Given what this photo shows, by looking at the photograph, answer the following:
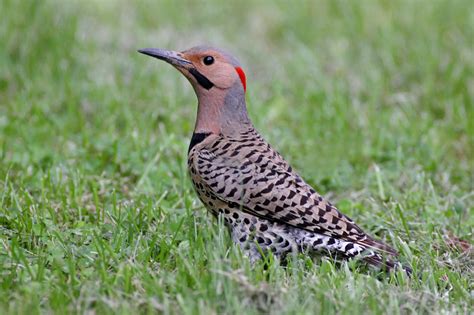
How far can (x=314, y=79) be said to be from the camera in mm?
7621

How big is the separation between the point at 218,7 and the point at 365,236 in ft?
17.9

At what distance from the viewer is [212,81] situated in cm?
489

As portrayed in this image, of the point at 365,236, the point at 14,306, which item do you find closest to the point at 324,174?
the point at 365,236

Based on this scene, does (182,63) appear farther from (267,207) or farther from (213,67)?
(267,207)

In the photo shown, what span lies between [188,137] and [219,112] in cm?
171

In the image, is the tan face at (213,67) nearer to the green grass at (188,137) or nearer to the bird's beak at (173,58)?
the bird's beak at (173,58)

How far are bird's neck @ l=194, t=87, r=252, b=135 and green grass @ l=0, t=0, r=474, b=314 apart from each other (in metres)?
0.50

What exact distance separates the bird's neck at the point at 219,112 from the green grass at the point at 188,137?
1.63 feet

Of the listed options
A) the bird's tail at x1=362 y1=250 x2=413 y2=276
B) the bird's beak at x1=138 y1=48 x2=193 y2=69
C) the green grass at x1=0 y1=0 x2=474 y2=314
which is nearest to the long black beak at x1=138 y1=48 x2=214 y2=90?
the bird's beak at x1=138 y1=48 x2=193 y2=69

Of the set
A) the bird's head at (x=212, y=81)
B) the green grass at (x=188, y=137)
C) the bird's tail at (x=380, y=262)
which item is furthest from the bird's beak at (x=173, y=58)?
the bird's tail at (x=380, y=262)

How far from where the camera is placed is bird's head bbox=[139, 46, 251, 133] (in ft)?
16.0

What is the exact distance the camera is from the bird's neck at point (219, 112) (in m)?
4.89

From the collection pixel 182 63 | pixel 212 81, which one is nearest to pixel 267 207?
pixel 212 81

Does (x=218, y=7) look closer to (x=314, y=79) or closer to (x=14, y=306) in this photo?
(x=314, y=79)
